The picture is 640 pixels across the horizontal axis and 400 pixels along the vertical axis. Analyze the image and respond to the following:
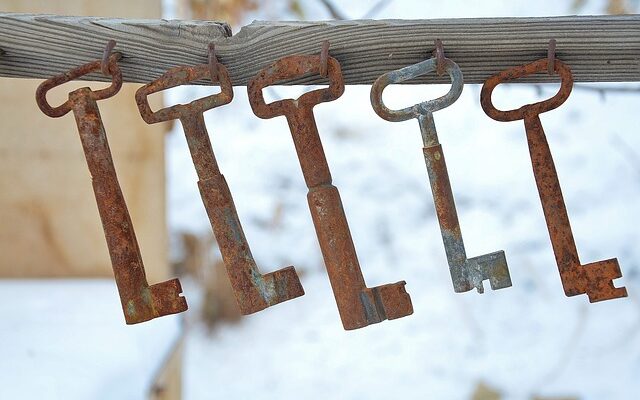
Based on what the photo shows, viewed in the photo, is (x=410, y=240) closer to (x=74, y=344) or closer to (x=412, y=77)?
(x=74, y=344)

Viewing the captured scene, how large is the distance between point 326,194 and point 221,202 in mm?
152

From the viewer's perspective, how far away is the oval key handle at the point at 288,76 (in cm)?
123

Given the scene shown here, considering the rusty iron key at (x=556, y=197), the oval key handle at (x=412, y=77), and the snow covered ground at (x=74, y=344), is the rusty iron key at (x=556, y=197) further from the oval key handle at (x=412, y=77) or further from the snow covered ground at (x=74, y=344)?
the snow covered ground at (x=74, y=344)

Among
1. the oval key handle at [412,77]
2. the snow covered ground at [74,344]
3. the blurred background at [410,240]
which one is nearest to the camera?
the oval key handle at [412,77]

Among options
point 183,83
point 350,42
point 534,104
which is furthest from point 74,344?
point 534,104

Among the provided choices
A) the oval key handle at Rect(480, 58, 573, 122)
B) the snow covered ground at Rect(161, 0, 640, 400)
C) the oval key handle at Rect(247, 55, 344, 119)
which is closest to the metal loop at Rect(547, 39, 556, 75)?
the oval key handle at Rect(480, 58, 573, 122)

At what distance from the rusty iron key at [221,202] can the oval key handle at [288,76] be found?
0.04m

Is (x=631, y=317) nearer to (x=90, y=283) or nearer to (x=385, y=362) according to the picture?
(x=385, y=362)

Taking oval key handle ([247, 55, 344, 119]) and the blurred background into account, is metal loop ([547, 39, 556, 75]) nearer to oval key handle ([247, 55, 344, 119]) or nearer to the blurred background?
oval key handle ([247, 55, 344, 119])

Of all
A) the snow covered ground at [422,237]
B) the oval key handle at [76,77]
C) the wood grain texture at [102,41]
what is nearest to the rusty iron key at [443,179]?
the wood grain texture at [102,41]

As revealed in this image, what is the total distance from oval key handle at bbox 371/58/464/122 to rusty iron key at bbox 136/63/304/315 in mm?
208

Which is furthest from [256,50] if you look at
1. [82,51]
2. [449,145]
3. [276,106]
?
[449,145]

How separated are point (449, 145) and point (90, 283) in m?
2.41

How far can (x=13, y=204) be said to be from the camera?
2.79 metres
